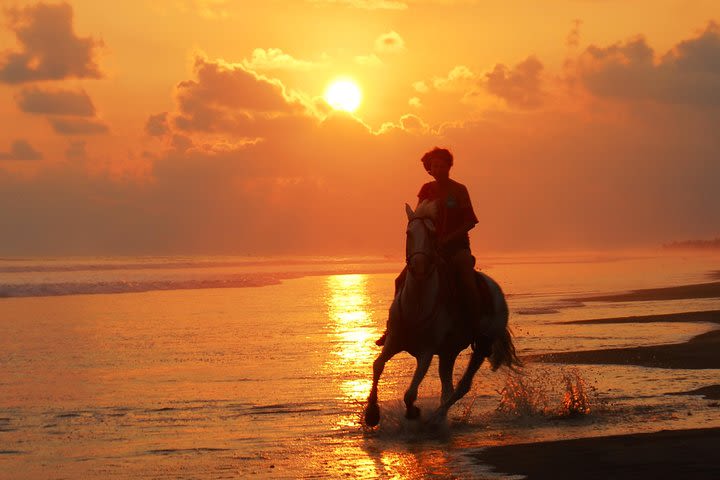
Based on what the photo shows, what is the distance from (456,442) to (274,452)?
1.81m

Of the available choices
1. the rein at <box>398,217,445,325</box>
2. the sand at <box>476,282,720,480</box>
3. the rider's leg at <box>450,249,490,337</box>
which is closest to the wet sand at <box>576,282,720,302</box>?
the sand at <box>476,282,720,480</box>

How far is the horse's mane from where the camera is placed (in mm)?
9977

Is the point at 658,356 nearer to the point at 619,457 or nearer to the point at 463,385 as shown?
the point at 463,385

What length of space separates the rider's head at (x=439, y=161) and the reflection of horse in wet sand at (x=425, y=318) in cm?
75

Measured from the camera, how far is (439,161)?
35.3 feet

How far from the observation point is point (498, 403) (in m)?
12.0

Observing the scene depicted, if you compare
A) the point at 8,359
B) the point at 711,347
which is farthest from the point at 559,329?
the point at 8,359

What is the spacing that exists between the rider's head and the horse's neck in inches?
47.4

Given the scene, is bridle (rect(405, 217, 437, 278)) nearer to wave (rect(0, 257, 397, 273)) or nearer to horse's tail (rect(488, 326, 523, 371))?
horse's tail (rect(488, 326, 523, 371))

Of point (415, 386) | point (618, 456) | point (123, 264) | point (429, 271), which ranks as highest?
point (429, 271)

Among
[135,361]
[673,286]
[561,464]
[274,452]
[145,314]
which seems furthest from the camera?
[673,286]

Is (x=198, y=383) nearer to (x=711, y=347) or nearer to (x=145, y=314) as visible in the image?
(x=711, y=347)

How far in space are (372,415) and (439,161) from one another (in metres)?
2.84

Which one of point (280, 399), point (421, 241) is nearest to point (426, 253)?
point (421, 241)
